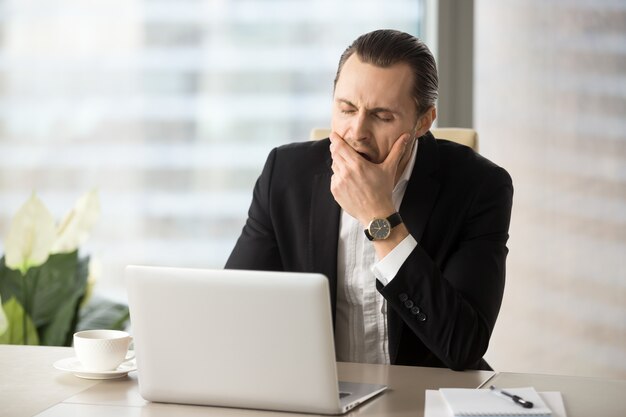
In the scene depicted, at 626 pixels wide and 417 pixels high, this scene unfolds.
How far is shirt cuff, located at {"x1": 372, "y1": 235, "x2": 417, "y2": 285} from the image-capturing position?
168 centimetres

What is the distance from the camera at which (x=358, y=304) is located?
1923 mm

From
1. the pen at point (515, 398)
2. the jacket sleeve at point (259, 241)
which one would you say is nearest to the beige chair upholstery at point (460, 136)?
the jacket sleeve at point (259, 241)

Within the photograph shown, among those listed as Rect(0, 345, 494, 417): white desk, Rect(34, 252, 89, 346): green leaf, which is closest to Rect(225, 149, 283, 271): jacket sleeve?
Rect(0, 345, 494, 417): white desk

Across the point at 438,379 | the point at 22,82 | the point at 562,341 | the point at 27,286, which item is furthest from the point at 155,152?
the point at 438,379

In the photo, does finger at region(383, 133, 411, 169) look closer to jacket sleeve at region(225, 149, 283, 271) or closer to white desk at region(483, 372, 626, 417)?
jacket sleeve at region(225, 149, 283, 271)

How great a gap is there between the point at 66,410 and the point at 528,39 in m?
2.43

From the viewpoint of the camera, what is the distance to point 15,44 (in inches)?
133

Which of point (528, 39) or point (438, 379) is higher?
point (528, 39)

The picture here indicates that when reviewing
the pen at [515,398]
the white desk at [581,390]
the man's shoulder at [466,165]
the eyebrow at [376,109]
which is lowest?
the white desk at [581,390]

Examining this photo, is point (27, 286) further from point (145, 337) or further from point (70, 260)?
point (145, 337)

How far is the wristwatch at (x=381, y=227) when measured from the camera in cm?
172

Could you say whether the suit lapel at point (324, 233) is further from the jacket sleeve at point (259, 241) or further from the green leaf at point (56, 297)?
the green leaf at point (56, 297)

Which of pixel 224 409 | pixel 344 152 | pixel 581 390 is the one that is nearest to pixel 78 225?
pixel 344 152

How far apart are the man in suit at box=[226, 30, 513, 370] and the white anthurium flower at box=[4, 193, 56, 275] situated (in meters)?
0.83
